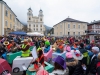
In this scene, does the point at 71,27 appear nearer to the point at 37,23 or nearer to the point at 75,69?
the point at 75,69

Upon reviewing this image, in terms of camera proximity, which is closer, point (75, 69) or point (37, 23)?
point (75, 69)

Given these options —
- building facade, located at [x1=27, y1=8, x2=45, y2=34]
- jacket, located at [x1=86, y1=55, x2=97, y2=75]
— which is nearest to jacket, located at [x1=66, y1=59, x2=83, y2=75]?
jacket, located at [x1=86, y1=55, x2=97, y2=75]

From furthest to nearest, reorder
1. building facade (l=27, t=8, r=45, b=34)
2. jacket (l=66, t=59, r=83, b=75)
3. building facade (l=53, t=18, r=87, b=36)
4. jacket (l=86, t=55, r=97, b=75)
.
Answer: building facade (l=27, t=8, r=45, b=34) < building facade (l=53, t=18, r=87, b=36) < jacket (l=86, t=55, r=97, b=75) < jacket (l=66, t=59, r=83, b=75)

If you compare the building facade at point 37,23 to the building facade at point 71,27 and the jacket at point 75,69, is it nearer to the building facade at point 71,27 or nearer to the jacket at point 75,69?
the building facade at point 71,27

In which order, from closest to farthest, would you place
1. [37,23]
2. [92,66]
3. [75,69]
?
[75,69]
[92,66]
[37,23]

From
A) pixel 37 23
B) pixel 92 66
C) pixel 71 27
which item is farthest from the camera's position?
pixel 37 23

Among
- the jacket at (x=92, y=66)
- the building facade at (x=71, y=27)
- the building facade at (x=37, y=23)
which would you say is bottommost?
the jacket at (x=92, y=66)

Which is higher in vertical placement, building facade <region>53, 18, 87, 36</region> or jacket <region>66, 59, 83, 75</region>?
building facade <region>53, 18, 87, 36</region>

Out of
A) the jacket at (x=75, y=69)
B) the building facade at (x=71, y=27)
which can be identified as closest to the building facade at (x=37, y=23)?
the building facade at (x=71, y=27)

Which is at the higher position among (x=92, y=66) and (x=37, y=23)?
(x=37, y=23)

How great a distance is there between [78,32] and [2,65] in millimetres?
56229

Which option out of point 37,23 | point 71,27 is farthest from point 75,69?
point 37,23

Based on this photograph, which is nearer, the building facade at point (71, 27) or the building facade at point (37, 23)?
the building facade at point (71, 27)

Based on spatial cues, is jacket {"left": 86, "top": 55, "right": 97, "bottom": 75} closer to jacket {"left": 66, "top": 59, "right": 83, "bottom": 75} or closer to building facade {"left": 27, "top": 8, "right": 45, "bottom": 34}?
jacket {"left": 66, "top": 59, "right": 83, "bottom": 75}
